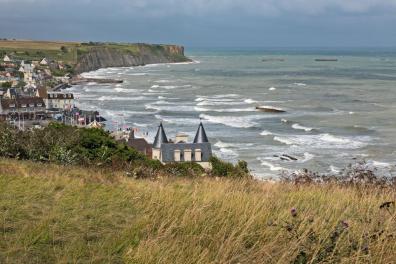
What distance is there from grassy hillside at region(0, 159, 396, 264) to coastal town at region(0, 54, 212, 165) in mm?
24963

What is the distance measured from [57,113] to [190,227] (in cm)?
6063

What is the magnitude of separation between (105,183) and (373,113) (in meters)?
55.8

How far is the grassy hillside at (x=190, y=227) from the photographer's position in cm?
471

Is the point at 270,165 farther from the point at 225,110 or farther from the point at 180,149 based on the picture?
the point at 225,110

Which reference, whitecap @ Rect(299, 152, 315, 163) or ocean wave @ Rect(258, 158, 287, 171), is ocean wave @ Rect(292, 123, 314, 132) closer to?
whitecap @ Rect(299, 152, 315, 163)

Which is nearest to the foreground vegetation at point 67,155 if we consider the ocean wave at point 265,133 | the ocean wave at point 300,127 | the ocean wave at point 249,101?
the ocean wave at point 265,133

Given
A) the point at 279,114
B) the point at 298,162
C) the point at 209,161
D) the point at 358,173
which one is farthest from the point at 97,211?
the point at 279,114

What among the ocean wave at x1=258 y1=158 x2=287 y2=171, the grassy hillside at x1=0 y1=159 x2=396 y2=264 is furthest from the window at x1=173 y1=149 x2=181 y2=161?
the grassy hillside at x1=0 y1=159 x2=396 y2=264

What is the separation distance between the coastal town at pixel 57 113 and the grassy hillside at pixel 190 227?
24963mm

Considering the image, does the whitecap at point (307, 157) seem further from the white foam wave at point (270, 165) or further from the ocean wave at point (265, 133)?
the ocean wave at point (265, 133)

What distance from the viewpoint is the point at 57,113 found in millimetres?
63906

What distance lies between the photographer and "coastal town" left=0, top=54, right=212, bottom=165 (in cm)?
3344

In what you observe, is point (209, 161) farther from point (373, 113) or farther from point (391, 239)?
point (373, 113)

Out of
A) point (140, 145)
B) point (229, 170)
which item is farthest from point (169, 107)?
point (229, 170)
